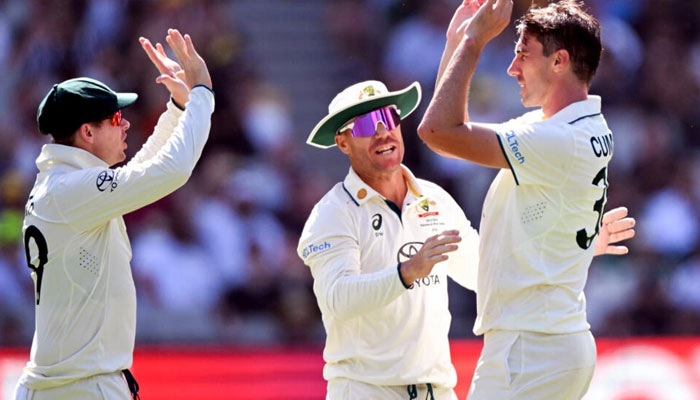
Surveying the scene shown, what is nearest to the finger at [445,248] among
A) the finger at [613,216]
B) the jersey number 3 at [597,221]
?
the jersey number 3 at [597,221]

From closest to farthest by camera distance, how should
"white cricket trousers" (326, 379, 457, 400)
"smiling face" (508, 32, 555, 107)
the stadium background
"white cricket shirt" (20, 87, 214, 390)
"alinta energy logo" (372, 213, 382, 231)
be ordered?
"white cricket shirt" (20, 87, 214, 390) → "smiling face" (508, 32, 555, 107) → "white cricket trousers" (326, 379, 457, 400) → "alinta energy logo" (372, 213, 382, 231) → the stadium background

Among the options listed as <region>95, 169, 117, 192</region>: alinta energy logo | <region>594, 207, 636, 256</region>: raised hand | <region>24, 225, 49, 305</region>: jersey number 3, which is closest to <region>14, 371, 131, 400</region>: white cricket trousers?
<region>24, 225, 49, 305</region>: jersey number 3

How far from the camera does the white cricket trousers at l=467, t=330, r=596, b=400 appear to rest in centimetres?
457

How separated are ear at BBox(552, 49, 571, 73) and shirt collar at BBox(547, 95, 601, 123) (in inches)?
6.3

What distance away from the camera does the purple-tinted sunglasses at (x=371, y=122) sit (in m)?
5.19

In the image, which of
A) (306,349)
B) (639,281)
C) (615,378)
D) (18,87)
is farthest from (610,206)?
(18,87)

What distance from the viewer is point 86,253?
473 centimetres

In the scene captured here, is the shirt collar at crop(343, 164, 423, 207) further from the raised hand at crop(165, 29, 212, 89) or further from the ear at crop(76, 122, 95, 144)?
the ear at crop(76, 122, 95, 144)

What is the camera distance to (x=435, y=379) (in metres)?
5.03

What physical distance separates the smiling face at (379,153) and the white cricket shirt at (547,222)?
652 millimetres

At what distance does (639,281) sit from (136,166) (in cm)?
698

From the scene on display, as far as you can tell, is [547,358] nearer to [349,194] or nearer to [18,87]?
[349,194]

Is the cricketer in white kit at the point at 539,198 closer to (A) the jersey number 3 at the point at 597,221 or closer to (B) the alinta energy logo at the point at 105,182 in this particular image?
(A) the jersey number 3 at the point at 597,221

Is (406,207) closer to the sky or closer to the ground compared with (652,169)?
closer to the sky
